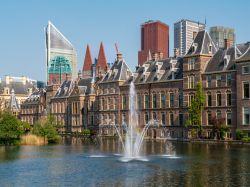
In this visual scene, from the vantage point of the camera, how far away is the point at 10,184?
112ft

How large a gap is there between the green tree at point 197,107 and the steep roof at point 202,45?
17.4 ft

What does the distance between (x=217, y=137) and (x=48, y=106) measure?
63.5 meters

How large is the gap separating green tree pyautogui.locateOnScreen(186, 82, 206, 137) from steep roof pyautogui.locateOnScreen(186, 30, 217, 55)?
17.4ft

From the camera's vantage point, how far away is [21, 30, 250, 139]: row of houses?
78.9m

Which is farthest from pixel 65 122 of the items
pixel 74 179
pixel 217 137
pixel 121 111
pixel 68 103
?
pixel 74 179

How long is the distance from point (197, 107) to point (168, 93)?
9.16 metres

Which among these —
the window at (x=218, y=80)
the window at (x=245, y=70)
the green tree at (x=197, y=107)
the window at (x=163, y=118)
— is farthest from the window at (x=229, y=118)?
the window at (x=163, y=118)

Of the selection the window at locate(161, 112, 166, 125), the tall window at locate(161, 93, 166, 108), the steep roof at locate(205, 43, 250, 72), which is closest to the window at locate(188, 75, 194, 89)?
the steep roof at locate(205, 43, 250, 72)

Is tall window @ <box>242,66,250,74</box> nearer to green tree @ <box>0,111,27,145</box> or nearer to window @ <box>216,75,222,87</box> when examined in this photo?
window @ <box>216,75,222,87</box>

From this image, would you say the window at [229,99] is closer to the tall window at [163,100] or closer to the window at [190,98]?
the window at [190,98]

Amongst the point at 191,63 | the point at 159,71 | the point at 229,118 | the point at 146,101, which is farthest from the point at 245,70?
the point at 146,101

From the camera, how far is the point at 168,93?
300 feet

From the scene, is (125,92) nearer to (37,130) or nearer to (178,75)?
(178,75)

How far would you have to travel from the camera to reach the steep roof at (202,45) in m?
83.8
